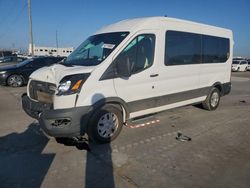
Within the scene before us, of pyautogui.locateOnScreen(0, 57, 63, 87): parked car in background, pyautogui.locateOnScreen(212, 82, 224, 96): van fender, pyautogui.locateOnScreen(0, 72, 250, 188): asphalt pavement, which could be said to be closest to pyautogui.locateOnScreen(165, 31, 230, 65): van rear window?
pyautogui.locateOnScreen(212, 82, 224, 96): van fender

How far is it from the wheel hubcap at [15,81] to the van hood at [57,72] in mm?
8059

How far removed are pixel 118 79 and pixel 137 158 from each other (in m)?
1.54

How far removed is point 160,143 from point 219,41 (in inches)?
172

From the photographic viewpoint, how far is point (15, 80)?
12.3 m

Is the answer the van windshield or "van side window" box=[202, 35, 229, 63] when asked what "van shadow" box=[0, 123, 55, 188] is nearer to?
the van windshield

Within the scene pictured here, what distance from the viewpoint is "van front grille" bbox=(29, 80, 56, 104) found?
4590mm

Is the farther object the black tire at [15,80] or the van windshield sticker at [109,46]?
the black tire at [15,80]

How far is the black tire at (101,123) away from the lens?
4.57 metres

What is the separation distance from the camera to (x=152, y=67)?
17.5ft

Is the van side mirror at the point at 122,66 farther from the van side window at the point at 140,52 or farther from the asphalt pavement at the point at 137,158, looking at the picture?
the asphalt pavement at the point at 137,158

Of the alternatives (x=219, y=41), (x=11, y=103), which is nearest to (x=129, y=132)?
(x=219, y=41)

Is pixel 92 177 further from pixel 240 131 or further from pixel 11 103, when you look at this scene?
pixel 11 103

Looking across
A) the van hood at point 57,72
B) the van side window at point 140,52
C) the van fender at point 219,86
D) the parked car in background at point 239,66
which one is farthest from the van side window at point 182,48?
the parked car in background at point 239,66

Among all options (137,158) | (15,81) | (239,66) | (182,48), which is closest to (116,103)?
(137,158)
